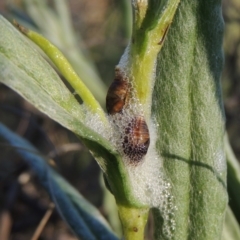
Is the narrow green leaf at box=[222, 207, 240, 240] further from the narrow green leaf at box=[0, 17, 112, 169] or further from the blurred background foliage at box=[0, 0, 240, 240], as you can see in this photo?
the blurred background foliage at box=[0, 0, 240, 240]

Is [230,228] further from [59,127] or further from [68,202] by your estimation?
[59,127]

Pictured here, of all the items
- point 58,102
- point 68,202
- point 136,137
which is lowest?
point 68,202

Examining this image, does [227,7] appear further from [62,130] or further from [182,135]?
[182,135]

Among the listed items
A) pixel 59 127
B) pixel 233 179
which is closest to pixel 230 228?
pixel 233 179

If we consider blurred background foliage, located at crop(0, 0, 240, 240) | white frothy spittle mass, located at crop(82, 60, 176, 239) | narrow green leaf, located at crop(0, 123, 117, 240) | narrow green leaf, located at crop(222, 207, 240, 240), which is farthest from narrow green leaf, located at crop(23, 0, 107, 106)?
white frothy spittle mass, located at crop(82, 60, 176, 239)

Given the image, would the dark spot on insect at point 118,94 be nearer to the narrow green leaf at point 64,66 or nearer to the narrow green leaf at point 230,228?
the narrow green leaf at point 64,66

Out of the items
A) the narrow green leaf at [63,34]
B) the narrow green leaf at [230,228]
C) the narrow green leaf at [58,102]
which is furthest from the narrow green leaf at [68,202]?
the narrow green leaf at [63,34]
